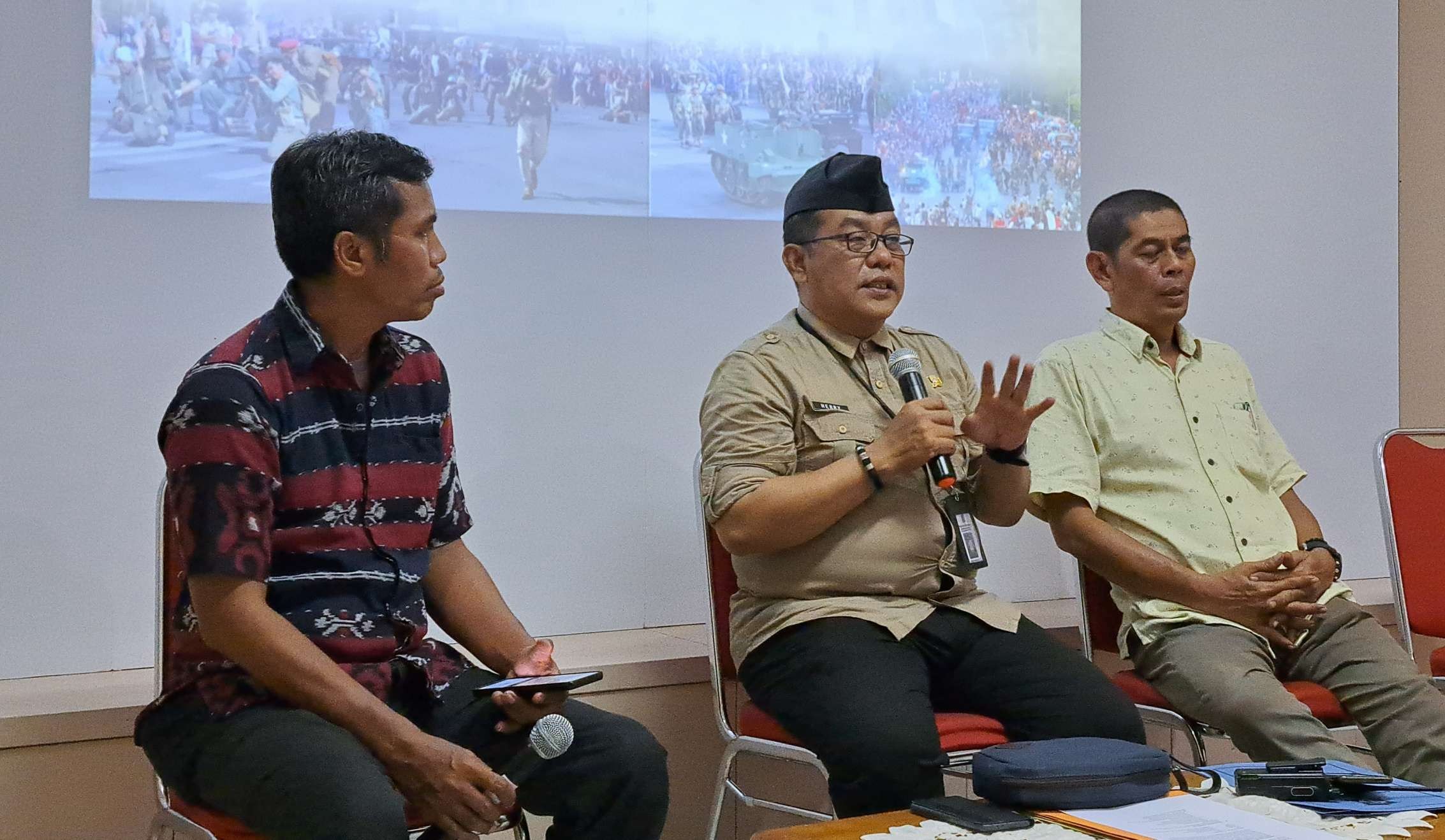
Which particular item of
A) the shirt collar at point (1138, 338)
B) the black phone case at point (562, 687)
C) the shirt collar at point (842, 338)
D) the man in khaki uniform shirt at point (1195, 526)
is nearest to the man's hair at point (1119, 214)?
the man in khaki uniform shirt at point (1195, 526)

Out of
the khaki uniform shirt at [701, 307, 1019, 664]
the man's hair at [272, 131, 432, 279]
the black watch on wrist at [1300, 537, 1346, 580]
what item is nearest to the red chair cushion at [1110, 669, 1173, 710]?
the khaki uniform shirt at [701, 307, 1019, 664]

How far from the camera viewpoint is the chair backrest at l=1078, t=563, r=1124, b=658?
280 cm

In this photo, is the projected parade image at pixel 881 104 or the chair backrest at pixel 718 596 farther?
the projected parade image at pixel 881 104

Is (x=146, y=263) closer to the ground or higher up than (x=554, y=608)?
higher up

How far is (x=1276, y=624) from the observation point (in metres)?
2.64

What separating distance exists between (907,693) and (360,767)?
896 mm

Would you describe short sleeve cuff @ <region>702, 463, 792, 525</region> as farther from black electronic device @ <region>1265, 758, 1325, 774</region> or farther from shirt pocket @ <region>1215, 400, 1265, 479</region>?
shirt pocket @ <region>1215, 400, 1265, 479</region>

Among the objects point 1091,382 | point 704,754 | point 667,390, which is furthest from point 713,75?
point 704,754

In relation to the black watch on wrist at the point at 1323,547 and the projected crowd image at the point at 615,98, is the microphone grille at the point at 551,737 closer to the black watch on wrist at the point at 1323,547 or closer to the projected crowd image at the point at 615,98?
the projected crowd image at the point at 615,98

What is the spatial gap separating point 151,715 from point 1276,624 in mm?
1980

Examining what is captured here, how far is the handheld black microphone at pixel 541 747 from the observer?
1.92 meters

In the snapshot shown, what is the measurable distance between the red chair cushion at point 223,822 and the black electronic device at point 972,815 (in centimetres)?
67

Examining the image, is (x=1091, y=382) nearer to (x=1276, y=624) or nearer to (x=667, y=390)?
(x=1276, y=624)

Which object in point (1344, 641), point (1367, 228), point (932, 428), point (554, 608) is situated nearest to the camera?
point (932, 428)
